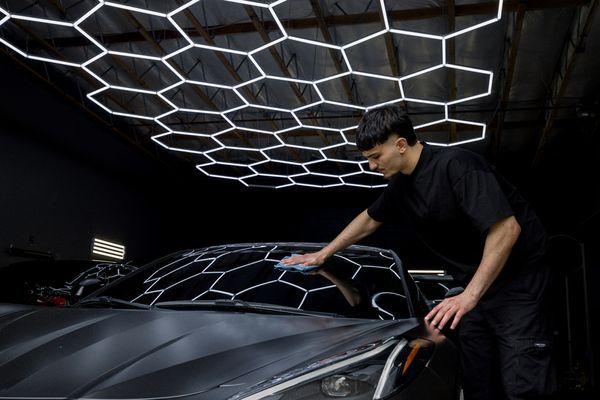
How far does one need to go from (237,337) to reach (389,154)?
929 mm

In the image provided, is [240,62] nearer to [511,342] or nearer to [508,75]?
[508,75]

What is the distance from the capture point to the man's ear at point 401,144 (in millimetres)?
1917

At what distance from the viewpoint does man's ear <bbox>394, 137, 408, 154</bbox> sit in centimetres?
192

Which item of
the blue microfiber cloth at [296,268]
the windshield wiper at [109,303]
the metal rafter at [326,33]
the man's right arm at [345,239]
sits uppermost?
the metal rafter at [326,33]

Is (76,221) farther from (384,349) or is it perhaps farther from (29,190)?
(384,349)

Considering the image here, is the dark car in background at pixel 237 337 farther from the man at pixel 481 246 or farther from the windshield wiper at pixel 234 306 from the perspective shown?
the man at pixel 481 246

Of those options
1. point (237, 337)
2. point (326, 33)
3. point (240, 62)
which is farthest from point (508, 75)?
point (237, 337)

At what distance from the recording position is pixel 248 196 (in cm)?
1365

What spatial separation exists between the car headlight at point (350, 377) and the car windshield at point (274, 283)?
17.2 inches

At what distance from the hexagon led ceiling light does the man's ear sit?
132 inches

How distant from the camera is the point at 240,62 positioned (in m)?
7.78

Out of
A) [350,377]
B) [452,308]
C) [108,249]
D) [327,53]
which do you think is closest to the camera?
[350,377]

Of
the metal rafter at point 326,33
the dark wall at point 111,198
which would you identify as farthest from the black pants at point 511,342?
the dark wall at point 111,198

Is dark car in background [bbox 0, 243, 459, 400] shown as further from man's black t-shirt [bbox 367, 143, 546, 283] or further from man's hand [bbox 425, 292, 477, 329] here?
man's black t-shirt [bbox 367, 143, 546, 283]
